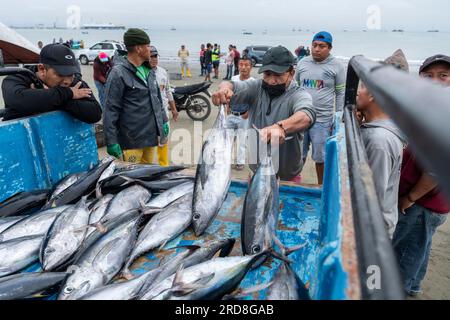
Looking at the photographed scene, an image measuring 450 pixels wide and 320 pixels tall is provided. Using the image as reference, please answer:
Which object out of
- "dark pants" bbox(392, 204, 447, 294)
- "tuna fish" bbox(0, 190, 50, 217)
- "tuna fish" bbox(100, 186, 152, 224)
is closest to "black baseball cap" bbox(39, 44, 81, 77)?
"tuna fish" bbox(0, 190, 50, 217)

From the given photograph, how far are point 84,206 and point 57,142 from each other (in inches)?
43.2

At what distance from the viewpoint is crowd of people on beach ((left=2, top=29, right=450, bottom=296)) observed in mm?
2217

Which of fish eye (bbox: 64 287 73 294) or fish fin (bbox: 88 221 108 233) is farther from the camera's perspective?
fish fin (bbox: 88 221 108 233)

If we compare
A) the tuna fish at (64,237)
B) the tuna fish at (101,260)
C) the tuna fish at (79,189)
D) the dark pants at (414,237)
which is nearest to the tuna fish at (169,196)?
the tuna fish at (101,260)

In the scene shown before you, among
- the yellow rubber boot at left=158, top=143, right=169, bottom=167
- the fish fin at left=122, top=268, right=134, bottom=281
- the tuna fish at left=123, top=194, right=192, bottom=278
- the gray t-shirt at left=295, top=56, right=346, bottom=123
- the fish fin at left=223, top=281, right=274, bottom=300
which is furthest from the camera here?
the gray t-shirt at left=295, top=56, right=346, bottom=123

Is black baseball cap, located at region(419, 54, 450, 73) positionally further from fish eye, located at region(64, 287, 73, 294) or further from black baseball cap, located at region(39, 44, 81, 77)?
black baseball cap, located at region(39, 44, 81, 77)

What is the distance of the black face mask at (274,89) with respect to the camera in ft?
11.0

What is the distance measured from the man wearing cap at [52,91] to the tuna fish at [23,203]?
0.86 m

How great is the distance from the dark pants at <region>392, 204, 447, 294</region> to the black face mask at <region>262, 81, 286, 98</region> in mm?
1672

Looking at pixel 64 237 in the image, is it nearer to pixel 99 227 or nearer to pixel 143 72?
pixel 99 227

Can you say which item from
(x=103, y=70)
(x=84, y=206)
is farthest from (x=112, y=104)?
(x=103, y=70)

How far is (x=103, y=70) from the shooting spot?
8.70 metres

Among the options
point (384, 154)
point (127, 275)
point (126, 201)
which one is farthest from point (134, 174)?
point (384, 154)

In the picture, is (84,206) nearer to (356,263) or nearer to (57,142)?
(57,142)
